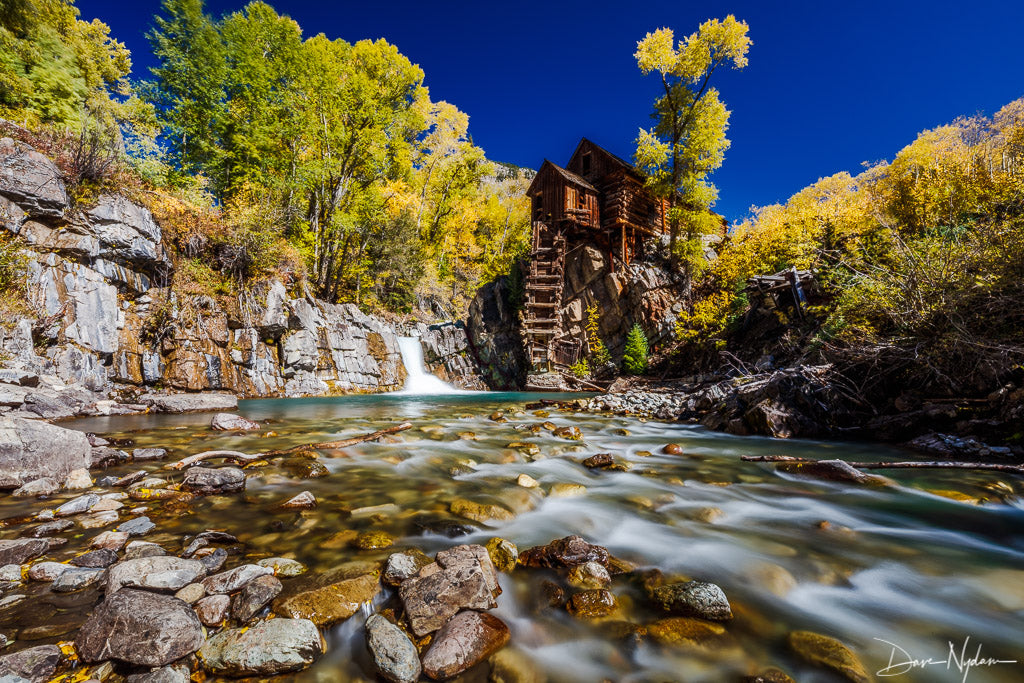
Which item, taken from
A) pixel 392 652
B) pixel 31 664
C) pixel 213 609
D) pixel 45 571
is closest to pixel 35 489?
pixel 45 571

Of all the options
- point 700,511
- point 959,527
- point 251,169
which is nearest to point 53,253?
point 251,169

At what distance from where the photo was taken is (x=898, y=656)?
1.71m

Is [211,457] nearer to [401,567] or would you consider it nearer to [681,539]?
[401,567]

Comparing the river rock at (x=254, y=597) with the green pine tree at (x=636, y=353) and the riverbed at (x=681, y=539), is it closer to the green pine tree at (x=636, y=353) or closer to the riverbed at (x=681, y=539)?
the riverbed at (x=681, y=539)

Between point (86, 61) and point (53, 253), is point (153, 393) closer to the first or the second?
point (53, 253)

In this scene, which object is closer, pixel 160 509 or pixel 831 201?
pixel 160 509

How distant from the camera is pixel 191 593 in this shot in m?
1.86

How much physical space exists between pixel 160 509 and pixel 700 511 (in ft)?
15.3

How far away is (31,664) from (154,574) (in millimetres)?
541

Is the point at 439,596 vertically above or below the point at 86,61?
below

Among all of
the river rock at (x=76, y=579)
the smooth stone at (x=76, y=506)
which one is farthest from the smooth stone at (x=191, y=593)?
the smooth stone at (x=76, y=506)

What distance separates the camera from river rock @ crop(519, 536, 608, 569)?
2408mm

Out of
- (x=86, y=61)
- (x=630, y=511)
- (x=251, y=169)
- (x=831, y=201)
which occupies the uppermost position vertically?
(x=86, y=61)

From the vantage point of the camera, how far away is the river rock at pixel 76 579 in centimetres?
192
